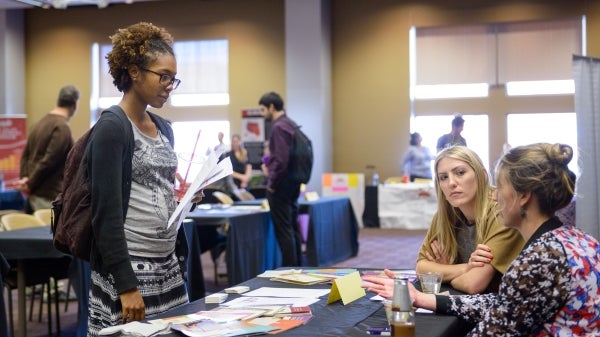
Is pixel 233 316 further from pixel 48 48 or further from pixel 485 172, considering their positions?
pixel 48 48

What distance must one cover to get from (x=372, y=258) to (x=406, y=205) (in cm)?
303

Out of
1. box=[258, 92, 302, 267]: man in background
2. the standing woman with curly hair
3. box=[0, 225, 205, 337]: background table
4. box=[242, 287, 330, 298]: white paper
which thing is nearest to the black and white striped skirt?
the standing woman with curly hair

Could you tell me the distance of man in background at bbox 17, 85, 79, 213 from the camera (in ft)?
17.4

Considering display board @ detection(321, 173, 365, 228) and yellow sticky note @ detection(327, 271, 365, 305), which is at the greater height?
yellow sticky note @ detection(327, 271, 365, 305)

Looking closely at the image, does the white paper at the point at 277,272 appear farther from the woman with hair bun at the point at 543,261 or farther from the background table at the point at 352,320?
the woman with hair bun at the point at 543,261

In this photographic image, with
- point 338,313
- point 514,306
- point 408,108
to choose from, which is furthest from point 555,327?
point 408,108

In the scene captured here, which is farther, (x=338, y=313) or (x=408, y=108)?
(x=408, y=108)

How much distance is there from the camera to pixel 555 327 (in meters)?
1.74

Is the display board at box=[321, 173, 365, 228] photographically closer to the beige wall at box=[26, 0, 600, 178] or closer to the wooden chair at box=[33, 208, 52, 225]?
the beige wall at box=[26, 0, 600, 178]

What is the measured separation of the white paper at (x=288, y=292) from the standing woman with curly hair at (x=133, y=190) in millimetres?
244

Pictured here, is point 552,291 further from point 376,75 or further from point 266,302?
point 376,75

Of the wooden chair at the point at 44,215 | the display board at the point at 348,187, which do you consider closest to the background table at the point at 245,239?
the wooden chair at the point at 44,215

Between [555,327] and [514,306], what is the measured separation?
0.34 ft

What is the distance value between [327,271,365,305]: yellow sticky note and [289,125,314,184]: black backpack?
375 centimetres
